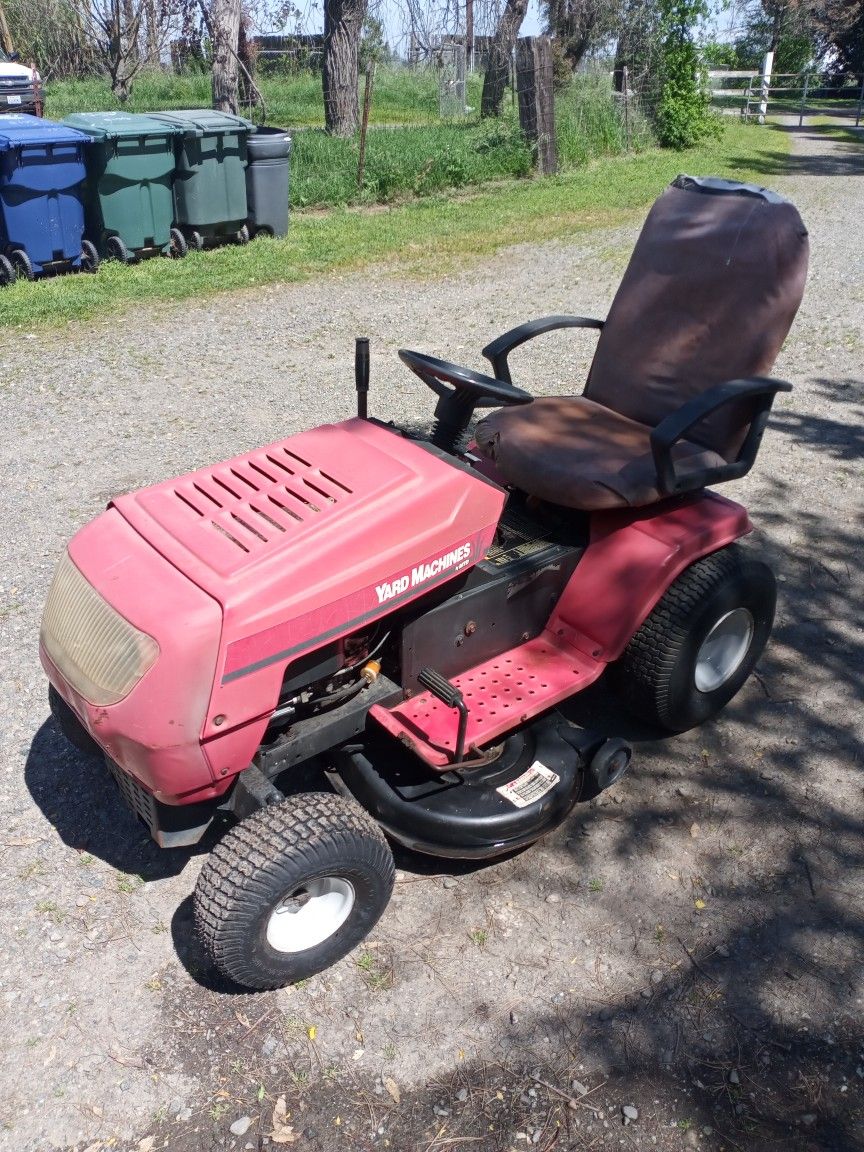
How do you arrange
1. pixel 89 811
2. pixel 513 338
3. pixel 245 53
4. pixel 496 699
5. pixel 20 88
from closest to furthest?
pixel 496 699 < pixel 89 811 < pixel 513 338 < pixel 20 88 < pixel 245 53

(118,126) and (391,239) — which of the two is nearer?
(118,126)

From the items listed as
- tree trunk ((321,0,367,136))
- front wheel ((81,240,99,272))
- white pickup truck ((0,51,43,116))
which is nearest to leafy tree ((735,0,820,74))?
tree trunk ((321,0,367,136))

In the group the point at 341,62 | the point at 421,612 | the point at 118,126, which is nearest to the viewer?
the point at 421,612

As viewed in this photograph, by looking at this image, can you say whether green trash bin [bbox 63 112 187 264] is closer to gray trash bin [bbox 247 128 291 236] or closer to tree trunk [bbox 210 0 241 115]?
gray trash bin [bbox 247 128 291 236]

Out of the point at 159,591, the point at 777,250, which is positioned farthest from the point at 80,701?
the point at 777,250

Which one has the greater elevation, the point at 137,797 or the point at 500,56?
the point at 500,56

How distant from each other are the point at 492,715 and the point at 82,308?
6.06 metres

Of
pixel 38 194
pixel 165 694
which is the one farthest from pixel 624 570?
pixel 38 194

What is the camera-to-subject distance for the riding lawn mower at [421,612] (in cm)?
235

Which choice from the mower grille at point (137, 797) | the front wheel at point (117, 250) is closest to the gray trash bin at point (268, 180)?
the front wheel at point (117, 250)

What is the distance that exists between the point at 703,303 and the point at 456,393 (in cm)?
120

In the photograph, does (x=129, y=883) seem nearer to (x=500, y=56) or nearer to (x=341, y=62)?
(x=341, y=62)

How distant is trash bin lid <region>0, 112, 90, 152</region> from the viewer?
764 centimetres

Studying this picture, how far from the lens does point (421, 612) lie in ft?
9.12
